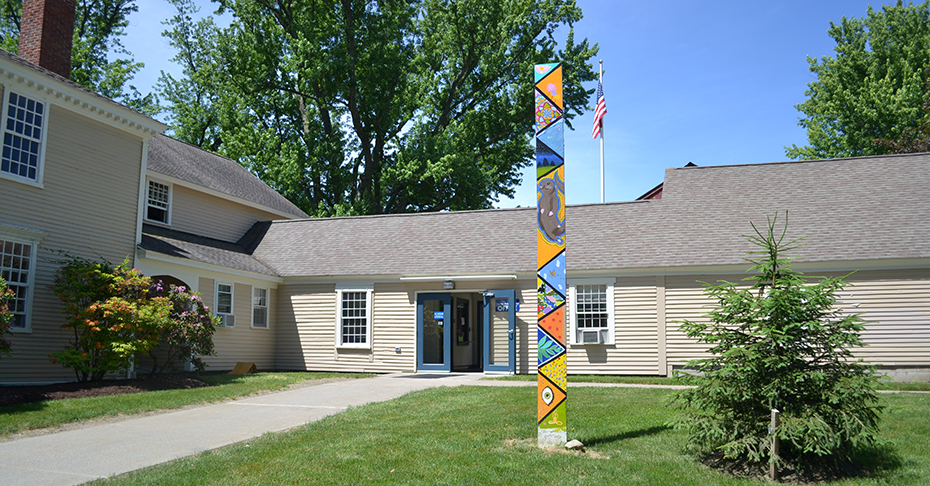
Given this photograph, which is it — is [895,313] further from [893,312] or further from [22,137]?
[22,137]

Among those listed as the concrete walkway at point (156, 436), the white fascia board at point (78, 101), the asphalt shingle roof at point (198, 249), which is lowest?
the concrete walkway at point (156, 436)

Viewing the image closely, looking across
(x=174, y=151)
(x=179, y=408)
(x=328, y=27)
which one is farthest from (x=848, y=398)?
(x=328, y=27)

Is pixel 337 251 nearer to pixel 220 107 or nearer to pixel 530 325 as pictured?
pixel 530 325

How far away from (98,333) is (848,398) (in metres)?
12.7

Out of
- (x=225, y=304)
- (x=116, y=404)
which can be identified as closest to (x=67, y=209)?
(x=225, y=304)

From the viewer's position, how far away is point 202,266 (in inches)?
660

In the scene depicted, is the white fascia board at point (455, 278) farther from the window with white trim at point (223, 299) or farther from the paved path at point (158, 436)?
the paved path at point (158, 436)

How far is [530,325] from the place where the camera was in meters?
17.2

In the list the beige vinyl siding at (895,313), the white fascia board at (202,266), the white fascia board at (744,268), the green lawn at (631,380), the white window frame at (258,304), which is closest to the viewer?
the green lawn at (631,380)

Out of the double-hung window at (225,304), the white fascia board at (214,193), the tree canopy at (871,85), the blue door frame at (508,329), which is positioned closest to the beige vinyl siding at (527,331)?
the blue door frame at (508,329)

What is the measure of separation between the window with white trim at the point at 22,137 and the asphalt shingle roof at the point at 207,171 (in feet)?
14.8

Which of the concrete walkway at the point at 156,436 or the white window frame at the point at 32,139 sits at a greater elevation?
the white window frame at the point at 32,139

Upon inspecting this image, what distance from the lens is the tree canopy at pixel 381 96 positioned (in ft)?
102

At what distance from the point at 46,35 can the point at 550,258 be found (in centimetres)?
1357
